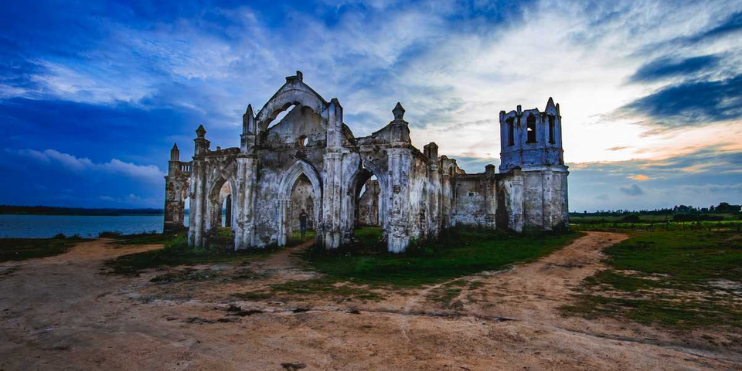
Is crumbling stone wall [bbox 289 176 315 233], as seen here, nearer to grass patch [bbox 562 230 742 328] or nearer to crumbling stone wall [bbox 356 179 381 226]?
crumbling stone wall [bbox 356 179 381 226]

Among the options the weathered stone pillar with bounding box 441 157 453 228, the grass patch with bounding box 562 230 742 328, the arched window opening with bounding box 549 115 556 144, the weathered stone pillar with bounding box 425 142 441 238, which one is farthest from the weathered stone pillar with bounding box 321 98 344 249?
the arched window opening with bounding box 549 115 556 144

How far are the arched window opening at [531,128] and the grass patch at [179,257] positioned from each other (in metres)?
25.2

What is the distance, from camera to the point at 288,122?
69.2 feet

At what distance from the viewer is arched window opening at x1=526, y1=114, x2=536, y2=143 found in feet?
107

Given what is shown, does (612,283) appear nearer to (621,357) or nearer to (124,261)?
(621,357)

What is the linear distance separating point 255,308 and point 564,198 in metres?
29.3

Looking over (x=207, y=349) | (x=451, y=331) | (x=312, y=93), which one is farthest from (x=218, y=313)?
(x=312, y=93)

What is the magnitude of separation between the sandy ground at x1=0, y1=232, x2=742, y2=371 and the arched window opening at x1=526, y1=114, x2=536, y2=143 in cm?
2512

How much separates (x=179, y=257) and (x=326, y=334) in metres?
14.6

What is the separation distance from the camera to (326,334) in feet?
21.0

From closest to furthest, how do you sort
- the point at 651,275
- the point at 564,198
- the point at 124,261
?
the point at 651,275, the point at 124,261, the point at 564,198

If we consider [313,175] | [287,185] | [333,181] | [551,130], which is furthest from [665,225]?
[287,185]

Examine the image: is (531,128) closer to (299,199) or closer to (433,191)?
(433,191)

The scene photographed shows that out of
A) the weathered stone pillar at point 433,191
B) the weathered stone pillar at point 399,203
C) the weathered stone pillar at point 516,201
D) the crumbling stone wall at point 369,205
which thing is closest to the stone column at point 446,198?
the weathered stone pillar at point 433,191
